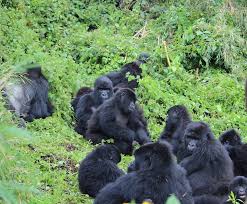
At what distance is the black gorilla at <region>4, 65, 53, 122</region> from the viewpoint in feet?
38.3

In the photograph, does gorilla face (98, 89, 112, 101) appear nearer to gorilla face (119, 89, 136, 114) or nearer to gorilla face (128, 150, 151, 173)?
gorilla face (119, 89, 136, 114)

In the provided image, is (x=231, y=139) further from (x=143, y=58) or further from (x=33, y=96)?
(x=143, y=58)

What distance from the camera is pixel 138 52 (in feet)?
49.0

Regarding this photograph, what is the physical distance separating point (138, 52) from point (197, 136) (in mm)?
6270

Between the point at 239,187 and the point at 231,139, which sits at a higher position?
the point at 239,187

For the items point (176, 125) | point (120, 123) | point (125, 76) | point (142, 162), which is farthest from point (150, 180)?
point (125, 76)

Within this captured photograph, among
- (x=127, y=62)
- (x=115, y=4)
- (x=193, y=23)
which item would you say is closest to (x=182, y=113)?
(x=127, y=62)

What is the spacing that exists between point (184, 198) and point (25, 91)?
17.2 feet

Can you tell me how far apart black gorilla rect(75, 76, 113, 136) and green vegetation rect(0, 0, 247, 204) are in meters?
0.29

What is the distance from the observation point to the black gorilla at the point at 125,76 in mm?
13055

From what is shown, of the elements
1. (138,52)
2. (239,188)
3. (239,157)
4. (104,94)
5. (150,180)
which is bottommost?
(138,52)

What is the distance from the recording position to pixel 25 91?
11969mm

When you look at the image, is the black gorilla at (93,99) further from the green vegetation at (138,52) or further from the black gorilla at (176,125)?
the black gorilla at (176,125)

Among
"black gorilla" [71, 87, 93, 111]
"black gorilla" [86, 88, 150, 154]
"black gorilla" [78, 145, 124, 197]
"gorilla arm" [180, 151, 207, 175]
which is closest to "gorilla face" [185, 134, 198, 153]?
"gorilla arm" [180, 151, 207, 175]
